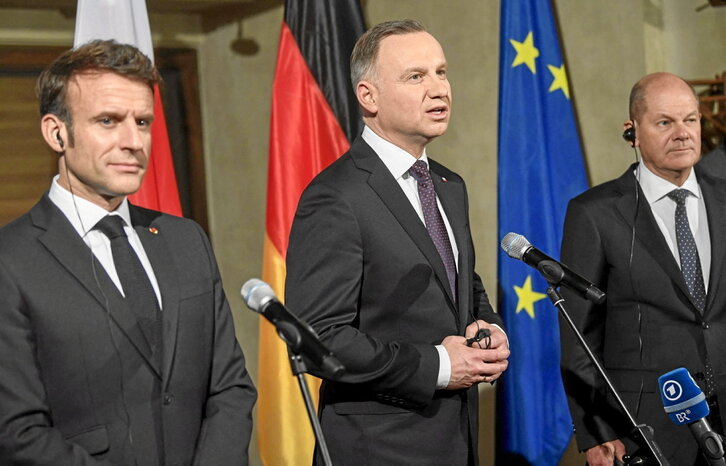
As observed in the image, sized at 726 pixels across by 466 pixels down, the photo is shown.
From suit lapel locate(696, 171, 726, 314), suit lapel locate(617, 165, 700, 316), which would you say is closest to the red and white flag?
suit lapel locate(617, 165, 700, 316)

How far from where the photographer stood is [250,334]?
5117 mm

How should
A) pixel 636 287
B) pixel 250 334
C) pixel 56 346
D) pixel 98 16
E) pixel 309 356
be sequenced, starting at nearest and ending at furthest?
pixel 309 356
pixel 56 346
pixel 636 287
pixel 98 16
pixel 250 334

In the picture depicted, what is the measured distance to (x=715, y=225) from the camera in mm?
3031

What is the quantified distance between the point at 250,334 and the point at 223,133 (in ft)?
3.56

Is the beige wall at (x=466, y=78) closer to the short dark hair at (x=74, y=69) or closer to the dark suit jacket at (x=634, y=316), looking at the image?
the dark suit jacket at (x=634, y=316)

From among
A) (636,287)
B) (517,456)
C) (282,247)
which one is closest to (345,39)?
(282,247)

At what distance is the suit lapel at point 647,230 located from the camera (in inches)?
117

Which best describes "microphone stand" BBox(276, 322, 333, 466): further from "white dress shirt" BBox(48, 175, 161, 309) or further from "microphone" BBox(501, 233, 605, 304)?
"microphone" BBox(501, 233, 605, 304)

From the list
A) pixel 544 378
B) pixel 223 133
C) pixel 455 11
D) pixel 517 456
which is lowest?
pixel 517 456

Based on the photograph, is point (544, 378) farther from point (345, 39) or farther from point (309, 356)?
point (309, 356)

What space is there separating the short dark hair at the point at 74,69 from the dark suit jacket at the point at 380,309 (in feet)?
2.00

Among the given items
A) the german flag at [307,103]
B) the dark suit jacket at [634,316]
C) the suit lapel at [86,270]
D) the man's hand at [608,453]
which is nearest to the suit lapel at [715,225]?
the dark suit jacket at [634,316]

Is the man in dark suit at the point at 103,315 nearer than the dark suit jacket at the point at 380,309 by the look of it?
Yes

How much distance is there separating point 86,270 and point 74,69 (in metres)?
0.42
